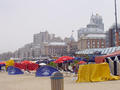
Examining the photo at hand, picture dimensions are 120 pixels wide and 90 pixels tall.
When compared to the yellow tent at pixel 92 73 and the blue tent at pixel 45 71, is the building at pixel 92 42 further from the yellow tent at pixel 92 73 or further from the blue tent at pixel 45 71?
the yellow tent at pixel 92 73

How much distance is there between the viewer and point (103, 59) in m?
26.6

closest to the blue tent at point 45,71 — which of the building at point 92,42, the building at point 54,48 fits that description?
the building at point 92,42

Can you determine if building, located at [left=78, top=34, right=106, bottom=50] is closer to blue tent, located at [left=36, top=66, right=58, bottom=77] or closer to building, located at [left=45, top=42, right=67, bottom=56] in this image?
building, located at [left=45, top=42, right=67, bottom=56]

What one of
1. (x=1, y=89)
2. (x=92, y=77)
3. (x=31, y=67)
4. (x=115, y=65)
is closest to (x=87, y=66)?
(x=92, y=77)

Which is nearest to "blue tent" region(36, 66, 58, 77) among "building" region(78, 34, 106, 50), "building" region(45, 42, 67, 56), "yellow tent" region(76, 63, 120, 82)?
"yellow tent" region(76, 63, 120, 82)

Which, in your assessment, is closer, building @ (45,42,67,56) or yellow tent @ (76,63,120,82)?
yellow tent @ (76,63,120,82)

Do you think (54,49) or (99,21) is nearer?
(54,49)

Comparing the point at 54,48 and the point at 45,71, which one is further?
the point at 54,48

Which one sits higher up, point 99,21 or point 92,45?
point 99,21

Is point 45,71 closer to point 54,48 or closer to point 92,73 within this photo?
point 92,73

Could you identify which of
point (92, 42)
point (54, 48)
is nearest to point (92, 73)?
point (92, 42)

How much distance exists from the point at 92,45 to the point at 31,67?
81.0 meters

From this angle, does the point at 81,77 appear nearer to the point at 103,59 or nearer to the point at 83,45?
the point at 103,59

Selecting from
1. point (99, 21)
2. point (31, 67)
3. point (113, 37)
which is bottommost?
point (31, 67)
